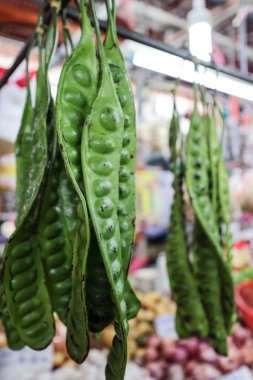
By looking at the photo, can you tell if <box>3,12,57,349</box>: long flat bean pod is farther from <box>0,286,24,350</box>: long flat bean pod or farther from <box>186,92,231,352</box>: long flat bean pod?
<box>186,92,231,352</box>: long flat bean pod

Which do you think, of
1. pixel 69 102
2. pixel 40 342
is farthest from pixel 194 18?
pixel 40 342

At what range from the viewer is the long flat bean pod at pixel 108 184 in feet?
1.91

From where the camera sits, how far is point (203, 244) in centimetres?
111

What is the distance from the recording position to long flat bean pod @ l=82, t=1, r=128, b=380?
1.91ft

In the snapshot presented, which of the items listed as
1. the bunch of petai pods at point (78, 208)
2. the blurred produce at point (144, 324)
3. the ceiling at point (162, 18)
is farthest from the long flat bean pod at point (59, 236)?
the blurred produce at point (144, 324)

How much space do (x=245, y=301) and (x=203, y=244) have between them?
56.1 inches

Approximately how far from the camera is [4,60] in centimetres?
242

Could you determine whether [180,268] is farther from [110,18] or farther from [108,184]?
[110,18]

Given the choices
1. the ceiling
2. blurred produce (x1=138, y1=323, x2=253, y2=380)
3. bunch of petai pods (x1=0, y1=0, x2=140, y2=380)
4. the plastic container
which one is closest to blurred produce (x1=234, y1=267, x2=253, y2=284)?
the plastic container

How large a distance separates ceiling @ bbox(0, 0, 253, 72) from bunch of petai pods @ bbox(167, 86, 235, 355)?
14.7 inches

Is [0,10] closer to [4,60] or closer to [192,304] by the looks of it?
[4,60]

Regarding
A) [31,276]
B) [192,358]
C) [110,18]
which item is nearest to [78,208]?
[31,276]

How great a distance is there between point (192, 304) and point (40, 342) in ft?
1.73

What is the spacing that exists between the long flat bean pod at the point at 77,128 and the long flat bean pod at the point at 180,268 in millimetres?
489
